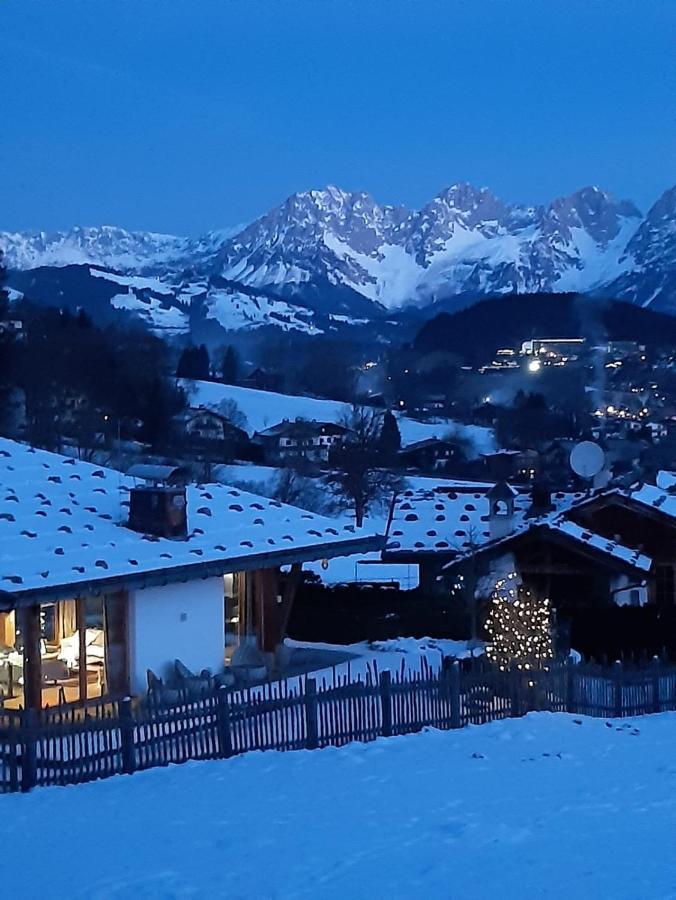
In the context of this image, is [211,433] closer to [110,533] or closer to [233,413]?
[233,413]

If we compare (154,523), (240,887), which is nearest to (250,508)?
(154,523)

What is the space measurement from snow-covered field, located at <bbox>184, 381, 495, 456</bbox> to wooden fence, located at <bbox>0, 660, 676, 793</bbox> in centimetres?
7318

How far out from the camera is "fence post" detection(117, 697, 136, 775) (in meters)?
12.1

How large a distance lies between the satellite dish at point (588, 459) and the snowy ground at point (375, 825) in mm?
16769

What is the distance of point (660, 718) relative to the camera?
16078 millimetres

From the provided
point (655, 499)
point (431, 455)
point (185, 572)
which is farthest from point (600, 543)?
point (431, 455)

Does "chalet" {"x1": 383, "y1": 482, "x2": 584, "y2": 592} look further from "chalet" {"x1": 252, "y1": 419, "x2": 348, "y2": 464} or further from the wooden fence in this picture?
"chalet" {"x1": 252, "y1": 419, "x2": 348, "y2": 464}

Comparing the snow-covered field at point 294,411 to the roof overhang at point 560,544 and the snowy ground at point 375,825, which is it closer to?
the roof overhang at point 560,544

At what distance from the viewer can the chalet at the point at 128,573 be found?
15.3 meters

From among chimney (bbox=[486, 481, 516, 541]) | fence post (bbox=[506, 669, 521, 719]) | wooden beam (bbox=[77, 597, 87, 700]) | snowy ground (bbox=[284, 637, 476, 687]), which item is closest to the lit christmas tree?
snowy ground (bbox=[284, 637, 476, 687])

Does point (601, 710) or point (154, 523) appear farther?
point (154, 523)

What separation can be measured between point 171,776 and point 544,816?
3814mm

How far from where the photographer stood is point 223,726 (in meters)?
12.9

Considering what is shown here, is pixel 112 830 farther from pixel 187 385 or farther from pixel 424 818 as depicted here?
pixel 187 385
